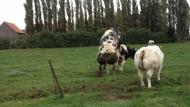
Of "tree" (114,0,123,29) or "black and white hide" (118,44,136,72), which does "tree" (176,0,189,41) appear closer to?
"tree" (114,0,123,29)

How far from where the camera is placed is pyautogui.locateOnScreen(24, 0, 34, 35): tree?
257 ft

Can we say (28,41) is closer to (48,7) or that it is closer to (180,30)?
(48,7)

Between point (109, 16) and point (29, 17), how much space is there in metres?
12.9

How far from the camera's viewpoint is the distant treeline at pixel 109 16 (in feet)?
242

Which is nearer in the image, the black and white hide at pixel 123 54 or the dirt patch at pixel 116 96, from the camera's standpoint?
the dirt patch at pixel 116 96

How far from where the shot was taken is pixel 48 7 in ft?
259

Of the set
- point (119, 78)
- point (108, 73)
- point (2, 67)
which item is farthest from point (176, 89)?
point (2, 67)

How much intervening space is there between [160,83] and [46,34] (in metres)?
42.9

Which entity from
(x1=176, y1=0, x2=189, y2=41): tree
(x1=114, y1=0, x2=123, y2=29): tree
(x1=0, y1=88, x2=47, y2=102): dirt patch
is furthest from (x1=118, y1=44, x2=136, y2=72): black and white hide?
(x1=176, y1=0, x2=189, y2=41): tree

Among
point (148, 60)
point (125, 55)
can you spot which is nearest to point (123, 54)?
point (125, 55)

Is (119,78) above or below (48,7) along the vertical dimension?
below

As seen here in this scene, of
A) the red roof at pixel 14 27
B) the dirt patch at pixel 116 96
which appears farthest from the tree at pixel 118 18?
the dirt patch at pixel 116 96

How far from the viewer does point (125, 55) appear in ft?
93.9

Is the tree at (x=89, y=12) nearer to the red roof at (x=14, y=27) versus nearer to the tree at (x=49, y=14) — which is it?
the tree at (x=49, y=14)
